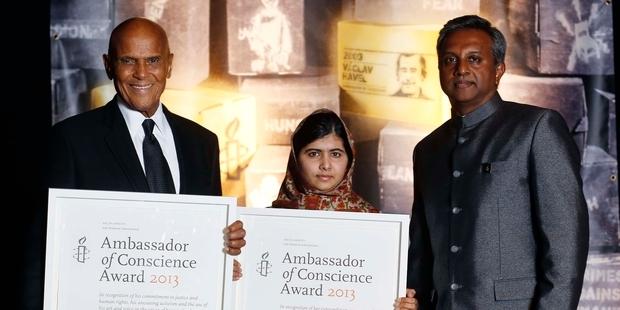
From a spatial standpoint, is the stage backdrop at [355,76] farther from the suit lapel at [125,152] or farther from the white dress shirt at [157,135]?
the suit lapel at [125,152]

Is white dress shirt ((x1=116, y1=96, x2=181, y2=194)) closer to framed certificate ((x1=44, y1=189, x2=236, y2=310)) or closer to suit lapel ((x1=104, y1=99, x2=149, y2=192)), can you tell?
suit lapel ((x1=104, y1=99, x2=149, y2=192))

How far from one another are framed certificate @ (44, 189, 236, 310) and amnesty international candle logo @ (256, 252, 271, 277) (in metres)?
0.13

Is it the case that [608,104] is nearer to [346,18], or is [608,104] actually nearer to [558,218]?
[346,18]

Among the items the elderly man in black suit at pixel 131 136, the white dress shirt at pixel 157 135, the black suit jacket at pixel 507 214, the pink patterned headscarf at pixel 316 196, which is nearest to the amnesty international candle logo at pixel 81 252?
the elderly man in black suit at pixel 131 136

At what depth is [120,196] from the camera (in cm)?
289

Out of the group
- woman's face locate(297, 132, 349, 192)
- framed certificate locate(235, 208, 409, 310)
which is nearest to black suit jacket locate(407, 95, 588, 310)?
framed certificate locate(235, 208, 409, 310)

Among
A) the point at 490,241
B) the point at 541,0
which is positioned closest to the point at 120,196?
the point at 490,241

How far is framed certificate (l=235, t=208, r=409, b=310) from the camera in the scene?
2.96 m

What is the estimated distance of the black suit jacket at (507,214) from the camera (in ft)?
9.48

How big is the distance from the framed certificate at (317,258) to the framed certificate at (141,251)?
109 mm

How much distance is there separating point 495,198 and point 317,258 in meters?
0.61

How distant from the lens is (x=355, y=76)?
4.36 metres

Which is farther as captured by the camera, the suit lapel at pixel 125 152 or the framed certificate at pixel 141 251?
the suit lapel at pixel 125 152

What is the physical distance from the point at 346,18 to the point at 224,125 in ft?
2.52
